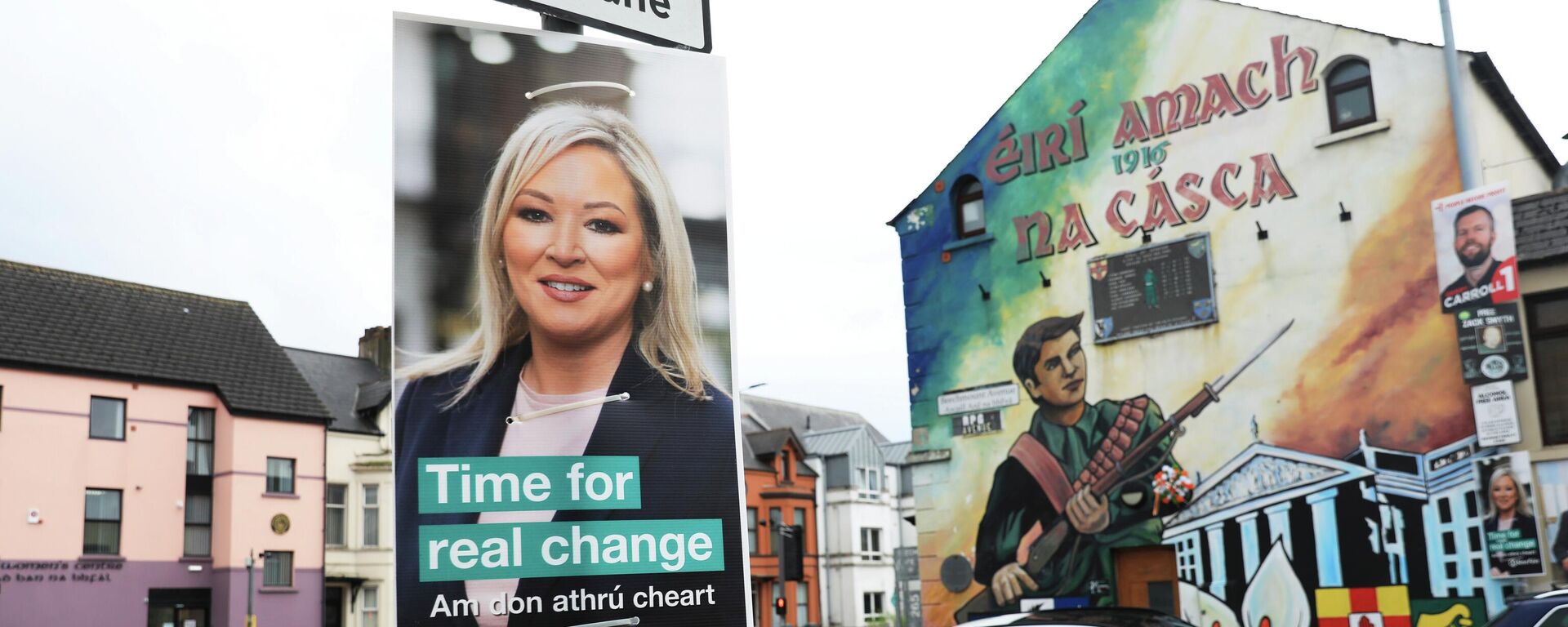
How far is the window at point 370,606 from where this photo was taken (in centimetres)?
4131

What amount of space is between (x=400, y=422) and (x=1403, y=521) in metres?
12.6

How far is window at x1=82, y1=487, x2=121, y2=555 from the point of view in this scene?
113 ft

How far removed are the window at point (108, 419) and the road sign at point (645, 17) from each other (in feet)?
107

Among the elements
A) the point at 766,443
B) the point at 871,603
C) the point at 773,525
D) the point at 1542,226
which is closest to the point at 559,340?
the point at 1542,226

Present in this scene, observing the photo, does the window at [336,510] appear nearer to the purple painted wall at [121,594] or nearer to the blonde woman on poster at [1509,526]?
the purple painted wall at [121,594]

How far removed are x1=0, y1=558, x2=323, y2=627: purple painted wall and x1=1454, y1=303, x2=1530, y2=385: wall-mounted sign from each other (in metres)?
32.1

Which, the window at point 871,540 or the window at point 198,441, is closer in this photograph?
the window at point 198,441

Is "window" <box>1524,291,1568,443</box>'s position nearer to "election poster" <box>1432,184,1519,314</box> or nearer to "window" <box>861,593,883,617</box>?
"election poster" <box>1432,184,1519,314</box>

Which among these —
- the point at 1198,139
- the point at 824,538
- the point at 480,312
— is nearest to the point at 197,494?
the point at 824,538

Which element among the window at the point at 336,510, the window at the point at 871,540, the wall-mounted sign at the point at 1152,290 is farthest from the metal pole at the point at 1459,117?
the window at the point at 871,540

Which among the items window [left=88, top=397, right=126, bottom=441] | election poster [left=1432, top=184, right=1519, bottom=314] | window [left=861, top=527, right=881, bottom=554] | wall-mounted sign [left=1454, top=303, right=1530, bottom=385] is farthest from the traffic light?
window [left=861, top=527, right=881, bottom=554]

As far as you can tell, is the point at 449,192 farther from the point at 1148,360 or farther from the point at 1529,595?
the point at 1148,360

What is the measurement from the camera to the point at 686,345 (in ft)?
25.0

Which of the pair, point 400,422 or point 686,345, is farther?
point 686,345
